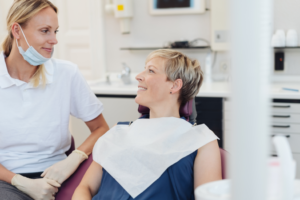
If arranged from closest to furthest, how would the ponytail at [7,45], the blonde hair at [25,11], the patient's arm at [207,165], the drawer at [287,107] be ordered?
the patient's arm at [207,165] → the blonde hair at [25,11] → the ponytail at [7,45] → the drawer at [287,107]

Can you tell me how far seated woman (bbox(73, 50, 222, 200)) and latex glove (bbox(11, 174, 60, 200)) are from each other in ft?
0.70

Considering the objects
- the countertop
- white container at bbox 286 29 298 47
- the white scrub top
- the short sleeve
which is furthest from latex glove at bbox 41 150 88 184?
white container at bbox 286 29 298 47

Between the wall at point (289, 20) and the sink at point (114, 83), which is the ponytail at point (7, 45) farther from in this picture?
the wall at point (289, 20)

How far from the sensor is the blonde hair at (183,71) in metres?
1.52

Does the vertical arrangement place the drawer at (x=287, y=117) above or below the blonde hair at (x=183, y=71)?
below

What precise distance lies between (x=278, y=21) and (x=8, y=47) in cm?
215

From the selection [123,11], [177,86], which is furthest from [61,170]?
[123,11]

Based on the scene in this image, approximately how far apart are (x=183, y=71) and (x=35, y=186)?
87cm

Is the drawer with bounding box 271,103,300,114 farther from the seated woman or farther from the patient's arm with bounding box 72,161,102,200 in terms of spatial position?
the patient's arm with bounding box 72,161,102,200

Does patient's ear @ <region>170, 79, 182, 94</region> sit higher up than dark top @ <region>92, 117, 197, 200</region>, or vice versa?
patient's ear @ <region>170, 79, 182, 94</region>

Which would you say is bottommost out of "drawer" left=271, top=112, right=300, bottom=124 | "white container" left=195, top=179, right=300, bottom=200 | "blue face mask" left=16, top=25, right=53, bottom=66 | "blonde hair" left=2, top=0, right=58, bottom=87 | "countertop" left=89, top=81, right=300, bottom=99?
"drawer" left=271, top=112, right=300, bottom=124

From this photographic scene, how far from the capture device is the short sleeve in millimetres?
1808

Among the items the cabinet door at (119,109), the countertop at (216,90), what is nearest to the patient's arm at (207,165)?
the countertop at (216,90)

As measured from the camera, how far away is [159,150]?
55.0 inches
